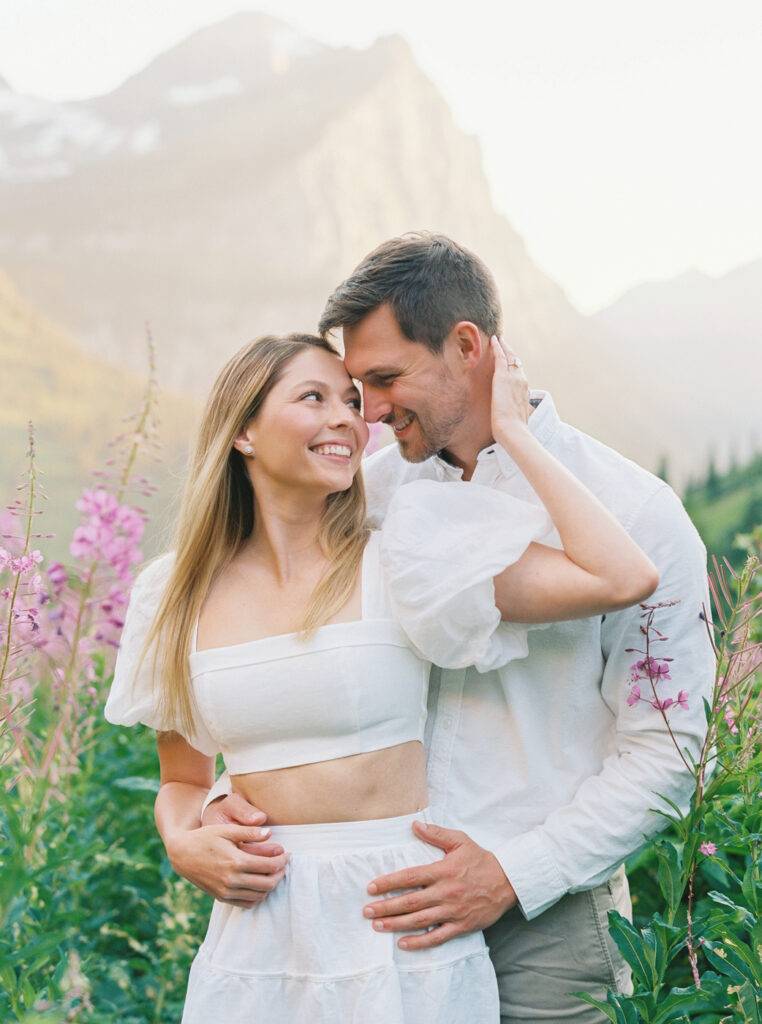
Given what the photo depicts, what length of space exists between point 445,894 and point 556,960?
34 centimetres

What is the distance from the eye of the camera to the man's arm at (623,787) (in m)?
1.90

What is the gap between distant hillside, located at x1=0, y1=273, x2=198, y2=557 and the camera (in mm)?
9688

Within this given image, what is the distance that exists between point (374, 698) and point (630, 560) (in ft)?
1.66

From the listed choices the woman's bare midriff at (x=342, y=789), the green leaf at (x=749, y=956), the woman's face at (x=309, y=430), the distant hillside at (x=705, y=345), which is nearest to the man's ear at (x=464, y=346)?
the woman's face at (x=309, y=430)

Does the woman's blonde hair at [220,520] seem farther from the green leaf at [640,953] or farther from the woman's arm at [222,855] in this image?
the green leaf at [640,953]

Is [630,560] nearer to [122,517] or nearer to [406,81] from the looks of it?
[122,517]

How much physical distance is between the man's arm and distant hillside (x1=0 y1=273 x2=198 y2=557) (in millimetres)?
7762

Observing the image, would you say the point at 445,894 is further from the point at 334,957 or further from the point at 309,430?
the point at 309,430

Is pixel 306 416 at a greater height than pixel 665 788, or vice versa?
pixel 306 416

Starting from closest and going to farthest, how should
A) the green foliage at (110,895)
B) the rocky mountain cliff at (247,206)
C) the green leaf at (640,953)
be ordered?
Result: the green leaf at (640,953), the green foliage at (110,895), the rocky mountain cliff at (247,206)

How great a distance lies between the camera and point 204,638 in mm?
1996

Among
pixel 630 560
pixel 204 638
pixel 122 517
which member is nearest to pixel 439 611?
pixel 630 560

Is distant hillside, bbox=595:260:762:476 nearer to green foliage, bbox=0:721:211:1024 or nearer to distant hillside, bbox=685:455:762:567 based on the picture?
distant hillside, bbox=685:455:762:567

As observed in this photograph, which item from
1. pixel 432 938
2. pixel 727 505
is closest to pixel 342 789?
pixel 432 938
